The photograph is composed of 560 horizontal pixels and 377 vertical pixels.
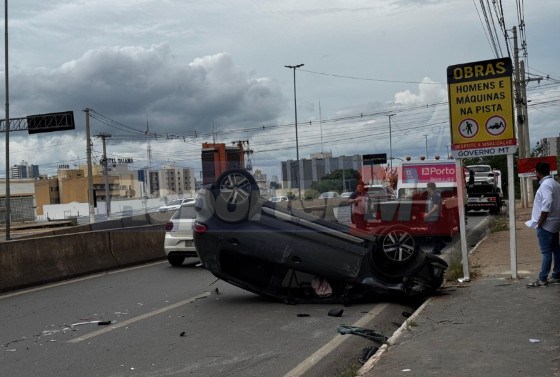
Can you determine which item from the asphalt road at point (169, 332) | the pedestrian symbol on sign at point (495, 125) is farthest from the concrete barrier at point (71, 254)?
the pedestrian symbol on sign at point (495, 125)

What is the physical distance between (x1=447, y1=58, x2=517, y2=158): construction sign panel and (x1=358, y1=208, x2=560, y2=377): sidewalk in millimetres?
2185

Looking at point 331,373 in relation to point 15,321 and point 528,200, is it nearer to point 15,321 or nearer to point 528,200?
point 15,321

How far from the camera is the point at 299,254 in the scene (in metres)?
8.80

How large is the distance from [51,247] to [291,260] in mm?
6676

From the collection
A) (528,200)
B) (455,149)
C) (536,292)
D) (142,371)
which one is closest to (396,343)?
(142,371)

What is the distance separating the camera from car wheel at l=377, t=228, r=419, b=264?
8.69 m

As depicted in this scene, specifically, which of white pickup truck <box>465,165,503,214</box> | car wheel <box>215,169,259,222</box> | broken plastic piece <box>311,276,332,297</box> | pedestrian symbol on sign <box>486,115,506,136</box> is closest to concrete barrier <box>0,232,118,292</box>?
car wheel <box>215,169,259,222</box>

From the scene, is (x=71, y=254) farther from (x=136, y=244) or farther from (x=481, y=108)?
(x=481, y=108)

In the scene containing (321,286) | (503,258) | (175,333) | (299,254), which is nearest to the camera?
(175,333)

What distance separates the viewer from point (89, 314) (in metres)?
9.09

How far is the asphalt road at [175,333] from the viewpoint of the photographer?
609 centimetres

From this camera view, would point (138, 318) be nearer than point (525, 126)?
Yes

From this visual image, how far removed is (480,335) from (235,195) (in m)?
4.21

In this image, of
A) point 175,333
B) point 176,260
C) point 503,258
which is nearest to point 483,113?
point 503,258
